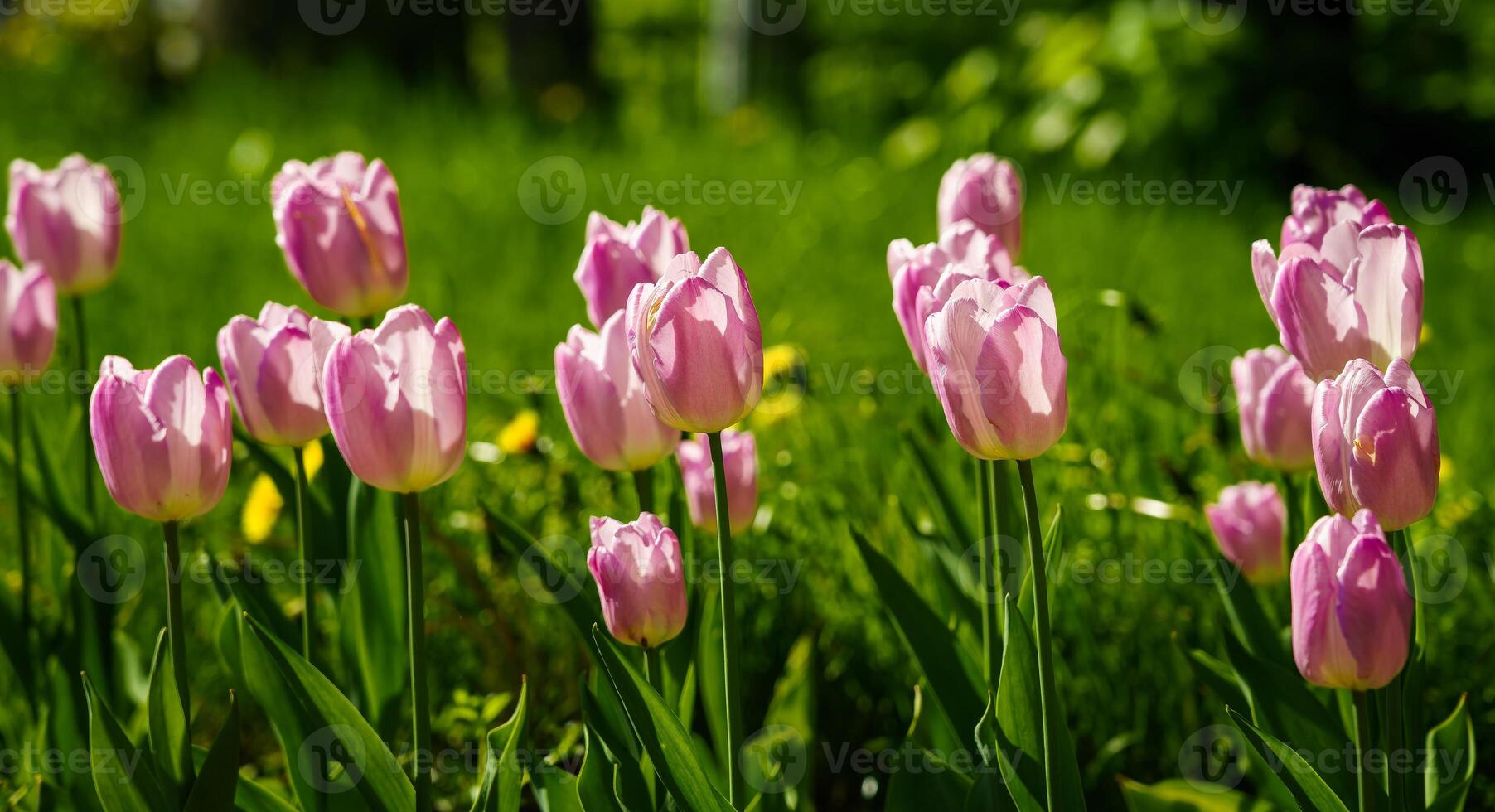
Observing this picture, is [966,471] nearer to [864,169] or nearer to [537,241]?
[537,241]

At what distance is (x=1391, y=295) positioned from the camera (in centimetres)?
113

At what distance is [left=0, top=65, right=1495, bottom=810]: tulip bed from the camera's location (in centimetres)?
114

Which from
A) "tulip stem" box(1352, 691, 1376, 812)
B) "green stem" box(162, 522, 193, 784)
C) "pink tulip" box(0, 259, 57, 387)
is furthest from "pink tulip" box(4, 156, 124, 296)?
"tulip stem" box(1352, 691, 1376, 812)

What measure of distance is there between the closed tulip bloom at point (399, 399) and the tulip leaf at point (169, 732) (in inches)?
11.3

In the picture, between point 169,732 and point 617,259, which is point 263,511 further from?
point 617,259

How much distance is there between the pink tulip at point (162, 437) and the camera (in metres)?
1.12

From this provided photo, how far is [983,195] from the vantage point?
5.04 ft

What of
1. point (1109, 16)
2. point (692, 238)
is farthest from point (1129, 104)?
point (692, 238)

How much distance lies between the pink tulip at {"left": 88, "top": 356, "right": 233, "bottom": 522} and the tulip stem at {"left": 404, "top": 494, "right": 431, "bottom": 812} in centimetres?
19

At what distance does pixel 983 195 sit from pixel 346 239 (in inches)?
28.1

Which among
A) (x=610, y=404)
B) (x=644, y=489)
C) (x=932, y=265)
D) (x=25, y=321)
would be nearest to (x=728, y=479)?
(x=644, y=489)

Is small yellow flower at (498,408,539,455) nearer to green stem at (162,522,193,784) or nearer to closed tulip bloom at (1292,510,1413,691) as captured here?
green stem at (162,522,193,784)

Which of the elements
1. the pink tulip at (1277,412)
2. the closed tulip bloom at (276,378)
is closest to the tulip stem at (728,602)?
the closed tulip bloom at (276,378)

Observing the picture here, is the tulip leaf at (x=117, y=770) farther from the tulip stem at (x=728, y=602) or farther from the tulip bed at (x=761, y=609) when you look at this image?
the tulip stem at (x=728, y=602)
